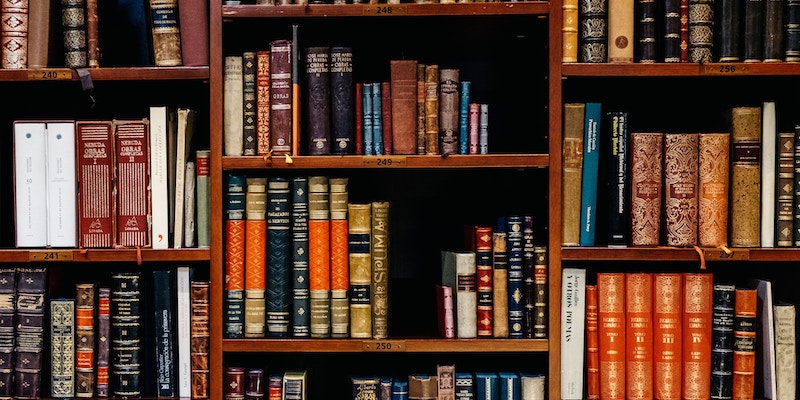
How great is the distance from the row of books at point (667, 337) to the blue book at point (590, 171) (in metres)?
0.10

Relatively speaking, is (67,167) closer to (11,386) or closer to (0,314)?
(0,314)

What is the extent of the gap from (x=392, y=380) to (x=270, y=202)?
52 cm

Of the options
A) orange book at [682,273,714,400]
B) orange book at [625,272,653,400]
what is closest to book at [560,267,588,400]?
orange book at [625,272,653,400]

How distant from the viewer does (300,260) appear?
1.69 metres

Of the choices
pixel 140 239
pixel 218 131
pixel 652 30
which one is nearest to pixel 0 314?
pixel 140 239

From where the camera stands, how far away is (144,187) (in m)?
1.70

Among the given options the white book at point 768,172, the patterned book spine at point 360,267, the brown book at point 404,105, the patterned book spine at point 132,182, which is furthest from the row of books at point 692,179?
the patterned book spine at point 132,182

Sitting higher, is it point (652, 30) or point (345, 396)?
point (652, 30)

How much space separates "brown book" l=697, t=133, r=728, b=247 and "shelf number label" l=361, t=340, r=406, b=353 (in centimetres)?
76

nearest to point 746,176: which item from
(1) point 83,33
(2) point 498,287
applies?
(2) point 498,287

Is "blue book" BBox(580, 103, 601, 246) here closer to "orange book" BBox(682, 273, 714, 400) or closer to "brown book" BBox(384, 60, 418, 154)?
"orange book" BBox(682, 273, 714, 400)

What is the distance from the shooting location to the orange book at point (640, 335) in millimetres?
1683

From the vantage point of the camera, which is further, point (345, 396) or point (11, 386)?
point (345, 396)

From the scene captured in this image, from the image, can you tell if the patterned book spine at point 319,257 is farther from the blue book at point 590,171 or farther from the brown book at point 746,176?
the brown book at point 746,176
